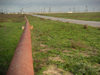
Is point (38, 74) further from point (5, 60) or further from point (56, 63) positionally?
point (5, 60)

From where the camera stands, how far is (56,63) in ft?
11.7

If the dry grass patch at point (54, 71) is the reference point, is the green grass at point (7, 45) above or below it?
below

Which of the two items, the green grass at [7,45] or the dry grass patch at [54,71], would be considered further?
the green grass at [7,45]

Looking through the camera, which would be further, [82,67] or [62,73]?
[82,67]

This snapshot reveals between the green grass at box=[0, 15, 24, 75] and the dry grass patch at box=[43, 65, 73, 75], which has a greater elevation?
the dry grass patch at box=[43, 65, 73, 75]

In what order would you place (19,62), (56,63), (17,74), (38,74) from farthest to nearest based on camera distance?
(56,63)
(38,74)
(19,62)
(17,74)

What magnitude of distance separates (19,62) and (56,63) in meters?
1.92

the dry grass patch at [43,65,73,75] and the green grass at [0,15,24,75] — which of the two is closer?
the dry grass patch at [43,65,73,75]

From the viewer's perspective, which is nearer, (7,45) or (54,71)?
(54,71)

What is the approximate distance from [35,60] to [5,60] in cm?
95

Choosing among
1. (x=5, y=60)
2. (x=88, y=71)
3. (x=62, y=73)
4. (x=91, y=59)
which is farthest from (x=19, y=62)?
(x=91, y=59)

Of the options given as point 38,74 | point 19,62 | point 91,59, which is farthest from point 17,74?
point 91,59

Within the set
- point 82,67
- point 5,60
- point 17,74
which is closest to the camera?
point 17,74

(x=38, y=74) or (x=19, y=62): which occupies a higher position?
(x=19, y=62)
